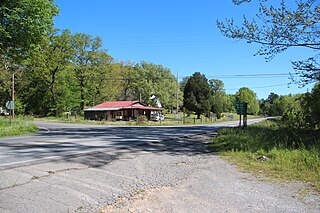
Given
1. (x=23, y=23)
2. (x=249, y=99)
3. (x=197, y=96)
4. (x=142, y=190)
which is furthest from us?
(x=249, y=99)

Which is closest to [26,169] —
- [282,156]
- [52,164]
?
[52,164]

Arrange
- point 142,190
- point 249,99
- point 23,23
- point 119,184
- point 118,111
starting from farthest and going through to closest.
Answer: point 249,99 → point 118,111 → point 23,23 → point 119,184 → point 142,190

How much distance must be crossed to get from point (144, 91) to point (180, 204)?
62250mm

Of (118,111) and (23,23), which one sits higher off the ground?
(23,23)

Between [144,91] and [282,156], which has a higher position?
[144,91]

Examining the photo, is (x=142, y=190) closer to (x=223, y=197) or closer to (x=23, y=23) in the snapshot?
(x=223, y=197)

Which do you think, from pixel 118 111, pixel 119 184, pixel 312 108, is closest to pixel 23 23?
pixel 119 184

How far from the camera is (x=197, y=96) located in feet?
209

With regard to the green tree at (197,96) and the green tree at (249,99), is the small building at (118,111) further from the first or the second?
the green tree at (249,99)

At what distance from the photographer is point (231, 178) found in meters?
6.33

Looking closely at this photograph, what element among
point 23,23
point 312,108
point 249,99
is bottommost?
point 312,108

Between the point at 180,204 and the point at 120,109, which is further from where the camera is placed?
the point at 120,109

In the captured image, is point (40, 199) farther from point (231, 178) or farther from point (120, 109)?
point (120, 109)

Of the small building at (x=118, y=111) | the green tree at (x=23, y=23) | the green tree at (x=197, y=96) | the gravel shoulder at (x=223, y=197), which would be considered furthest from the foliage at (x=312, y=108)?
the green tree at (x=197, y=96)
